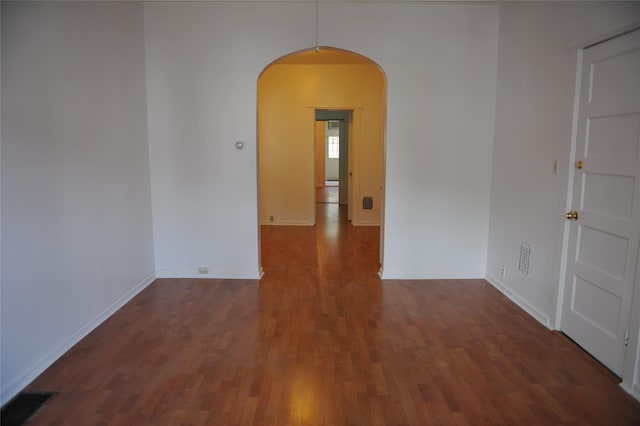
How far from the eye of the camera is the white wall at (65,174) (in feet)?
8.15

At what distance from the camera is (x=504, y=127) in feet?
13.9

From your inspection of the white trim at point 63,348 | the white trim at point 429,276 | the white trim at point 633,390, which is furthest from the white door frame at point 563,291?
the white trim at point 63,348

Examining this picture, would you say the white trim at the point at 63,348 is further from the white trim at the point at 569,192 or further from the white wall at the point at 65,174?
the white trim at the point at 569,192

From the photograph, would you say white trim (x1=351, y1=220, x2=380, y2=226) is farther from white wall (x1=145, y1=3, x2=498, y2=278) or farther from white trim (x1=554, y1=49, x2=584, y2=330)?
white trim (x1=554, y1=49, x2=584, y2=330)

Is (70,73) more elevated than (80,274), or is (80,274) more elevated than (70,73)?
(70,73)

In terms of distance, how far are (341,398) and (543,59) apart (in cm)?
311

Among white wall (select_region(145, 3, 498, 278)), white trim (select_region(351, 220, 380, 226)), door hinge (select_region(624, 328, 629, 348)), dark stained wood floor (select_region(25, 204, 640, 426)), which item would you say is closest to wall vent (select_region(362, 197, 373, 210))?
white trim (select_region(351, 220, 380, 226))

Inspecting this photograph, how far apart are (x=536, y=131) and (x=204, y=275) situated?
3.62 meters

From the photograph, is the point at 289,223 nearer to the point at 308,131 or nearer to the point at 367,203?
the point at 367,203

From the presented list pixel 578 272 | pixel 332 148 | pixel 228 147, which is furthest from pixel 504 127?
pixel 332 148

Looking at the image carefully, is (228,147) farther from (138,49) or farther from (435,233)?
(435,233)

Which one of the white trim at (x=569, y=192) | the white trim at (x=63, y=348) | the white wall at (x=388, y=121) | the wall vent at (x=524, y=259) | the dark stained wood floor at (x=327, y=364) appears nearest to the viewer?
the dark stained wood floor at (x=327, y=364)

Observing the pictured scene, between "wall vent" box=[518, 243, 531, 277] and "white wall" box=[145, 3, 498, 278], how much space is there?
2.48 ft

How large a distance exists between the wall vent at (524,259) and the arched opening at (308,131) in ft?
11.6
